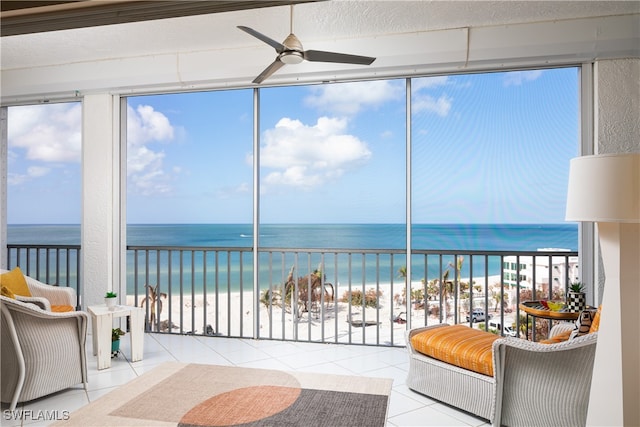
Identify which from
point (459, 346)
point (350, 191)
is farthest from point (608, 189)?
point (350, 191)

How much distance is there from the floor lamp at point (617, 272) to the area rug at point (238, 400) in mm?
1252

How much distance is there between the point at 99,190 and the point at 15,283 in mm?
1214

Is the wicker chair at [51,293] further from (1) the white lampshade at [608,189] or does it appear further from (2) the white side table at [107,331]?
(1) the white lampshade at [608,189]

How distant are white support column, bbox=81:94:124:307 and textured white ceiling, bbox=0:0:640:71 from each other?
0.56 metres

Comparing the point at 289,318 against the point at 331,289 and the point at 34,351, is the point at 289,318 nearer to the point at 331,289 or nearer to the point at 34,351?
Result: the point at 331,289

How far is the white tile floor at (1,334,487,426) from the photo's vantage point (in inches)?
107

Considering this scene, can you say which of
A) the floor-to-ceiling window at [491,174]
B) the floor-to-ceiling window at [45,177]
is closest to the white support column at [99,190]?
the floor-to-ceiling window at [45,177]

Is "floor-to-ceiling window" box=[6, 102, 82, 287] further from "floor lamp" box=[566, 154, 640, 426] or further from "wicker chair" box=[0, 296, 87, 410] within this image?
"floor lamp" box=[566, 154, 640, 426]

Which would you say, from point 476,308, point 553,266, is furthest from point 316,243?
point 553,266

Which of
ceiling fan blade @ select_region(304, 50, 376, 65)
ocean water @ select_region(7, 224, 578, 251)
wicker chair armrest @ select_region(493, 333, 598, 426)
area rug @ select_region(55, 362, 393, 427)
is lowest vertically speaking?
area rug @ select_region(55, 362, 393, 427)

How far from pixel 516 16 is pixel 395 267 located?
7.79 feet

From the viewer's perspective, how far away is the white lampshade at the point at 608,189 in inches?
66.1

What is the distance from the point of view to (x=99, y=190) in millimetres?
4676

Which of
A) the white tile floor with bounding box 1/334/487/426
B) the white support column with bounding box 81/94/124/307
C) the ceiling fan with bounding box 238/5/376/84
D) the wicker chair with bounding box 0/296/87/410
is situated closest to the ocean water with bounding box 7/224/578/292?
the white support column with bounding box 81/94/124/307
